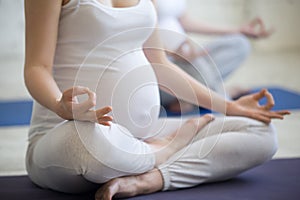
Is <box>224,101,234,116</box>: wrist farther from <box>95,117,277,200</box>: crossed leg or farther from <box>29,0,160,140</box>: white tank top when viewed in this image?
<box>29,0,160,140</box>: white tank top

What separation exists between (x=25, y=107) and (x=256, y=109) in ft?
5.44

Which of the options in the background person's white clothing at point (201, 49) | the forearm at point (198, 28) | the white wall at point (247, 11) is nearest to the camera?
the background person's white clothing at point (201, 49)

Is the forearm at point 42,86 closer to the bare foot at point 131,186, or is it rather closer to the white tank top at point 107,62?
the white tank top at point 107,62

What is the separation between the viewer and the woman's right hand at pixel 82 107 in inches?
47.2

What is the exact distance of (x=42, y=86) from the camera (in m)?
1.34

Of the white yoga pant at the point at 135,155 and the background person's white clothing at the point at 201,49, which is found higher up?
the white yoga pant at the point at 135,155

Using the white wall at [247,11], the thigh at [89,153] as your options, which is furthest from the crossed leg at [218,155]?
the white wall at [247,11]

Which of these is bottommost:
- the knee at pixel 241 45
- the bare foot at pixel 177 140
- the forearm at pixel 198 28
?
the knee at pixel 241 45

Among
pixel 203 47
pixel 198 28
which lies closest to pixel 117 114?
pixel 198 28

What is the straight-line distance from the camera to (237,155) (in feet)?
5.14

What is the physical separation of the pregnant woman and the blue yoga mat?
982 millimetres

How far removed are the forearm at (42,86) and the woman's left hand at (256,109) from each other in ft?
1.91

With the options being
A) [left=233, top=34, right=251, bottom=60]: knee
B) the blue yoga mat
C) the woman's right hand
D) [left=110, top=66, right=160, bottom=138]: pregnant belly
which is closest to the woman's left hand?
[left=110, top=66, right=160, bottom=138]: pregnant belly

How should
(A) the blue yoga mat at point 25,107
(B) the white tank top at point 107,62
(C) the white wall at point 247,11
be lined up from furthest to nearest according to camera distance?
(C) the white wall at point 247,11 < (A) the blue yoga mat at point 25,107 < (B) the white tank top at point 107,62
